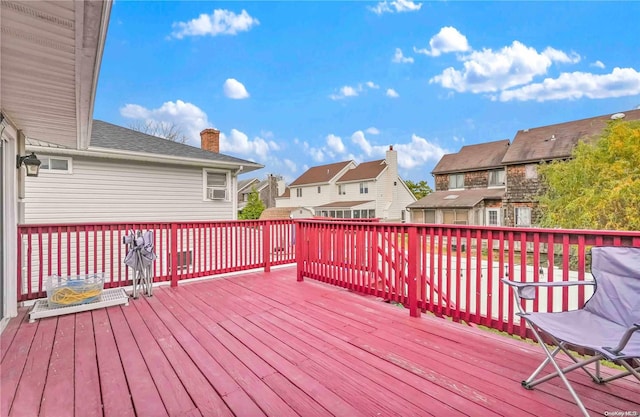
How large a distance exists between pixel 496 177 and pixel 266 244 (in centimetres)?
1609

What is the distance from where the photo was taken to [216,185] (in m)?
9.22

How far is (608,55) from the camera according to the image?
23.6 meters

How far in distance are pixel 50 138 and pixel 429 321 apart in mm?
5268

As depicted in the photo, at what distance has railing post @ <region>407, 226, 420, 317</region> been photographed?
3191mm

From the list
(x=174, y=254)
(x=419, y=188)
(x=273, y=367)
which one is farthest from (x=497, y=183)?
(x=273, y=367)

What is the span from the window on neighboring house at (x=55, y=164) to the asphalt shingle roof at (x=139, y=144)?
0.75 metres

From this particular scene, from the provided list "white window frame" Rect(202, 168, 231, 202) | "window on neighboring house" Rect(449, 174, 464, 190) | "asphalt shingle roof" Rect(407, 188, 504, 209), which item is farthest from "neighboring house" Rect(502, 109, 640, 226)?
"white window frame" Rect(202, 168, 231, 202)

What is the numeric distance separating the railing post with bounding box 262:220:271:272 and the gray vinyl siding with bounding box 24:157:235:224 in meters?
4.22

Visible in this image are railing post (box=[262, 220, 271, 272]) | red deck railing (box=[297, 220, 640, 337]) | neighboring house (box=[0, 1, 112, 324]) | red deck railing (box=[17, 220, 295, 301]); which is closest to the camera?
neighboring house (box=[0, 1, 112, 324])

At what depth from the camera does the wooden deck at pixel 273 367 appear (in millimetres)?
1759

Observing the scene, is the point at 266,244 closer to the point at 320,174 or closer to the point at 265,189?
the point at 320,174

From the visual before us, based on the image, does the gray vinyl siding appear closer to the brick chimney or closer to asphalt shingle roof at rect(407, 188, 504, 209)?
the brick chimney

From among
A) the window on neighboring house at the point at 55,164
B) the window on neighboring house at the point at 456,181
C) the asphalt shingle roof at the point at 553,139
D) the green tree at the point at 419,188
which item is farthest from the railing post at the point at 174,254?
the green tree at the point at 419,188

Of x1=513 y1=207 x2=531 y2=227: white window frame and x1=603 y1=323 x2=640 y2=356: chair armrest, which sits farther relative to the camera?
x1=513 y1=207 x2=531 y2=227: white window frame
